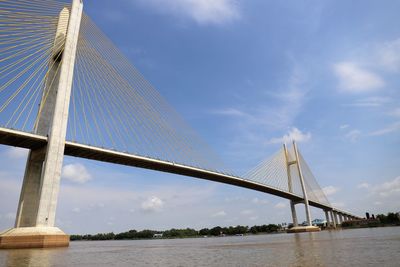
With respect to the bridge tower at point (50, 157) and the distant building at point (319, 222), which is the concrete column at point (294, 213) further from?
the distant building at point (319, 222)

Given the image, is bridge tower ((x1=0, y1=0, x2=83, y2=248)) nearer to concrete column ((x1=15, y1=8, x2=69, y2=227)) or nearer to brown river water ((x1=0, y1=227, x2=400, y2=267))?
concrete column ((x1=15, y1=8, x2=69, y2=227))

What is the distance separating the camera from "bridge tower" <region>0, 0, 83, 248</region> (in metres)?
17.8

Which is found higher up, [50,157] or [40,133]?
[40,133]

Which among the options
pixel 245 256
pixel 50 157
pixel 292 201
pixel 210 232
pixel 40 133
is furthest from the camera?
pixel 210 232

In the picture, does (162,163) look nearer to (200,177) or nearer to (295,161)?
(200,177)

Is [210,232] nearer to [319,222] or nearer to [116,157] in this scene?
[319,222]

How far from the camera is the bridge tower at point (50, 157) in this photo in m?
17.8

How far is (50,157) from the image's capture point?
63.4 feet

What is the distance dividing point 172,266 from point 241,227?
9455cm

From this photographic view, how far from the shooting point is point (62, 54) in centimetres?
2219

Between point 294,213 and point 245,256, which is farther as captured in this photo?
point 294,213

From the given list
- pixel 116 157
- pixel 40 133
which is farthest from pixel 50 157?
pixel 116 157

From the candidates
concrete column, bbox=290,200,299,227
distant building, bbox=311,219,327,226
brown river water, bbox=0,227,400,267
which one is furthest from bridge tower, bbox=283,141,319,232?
distant building, bbox=311,219,327,226

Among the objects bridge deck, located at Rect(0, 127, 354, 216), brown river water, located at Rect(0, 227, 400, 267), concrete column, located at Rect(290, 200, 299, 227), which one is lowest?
brown river water, located at Rect(0, 227, 400, 267)
